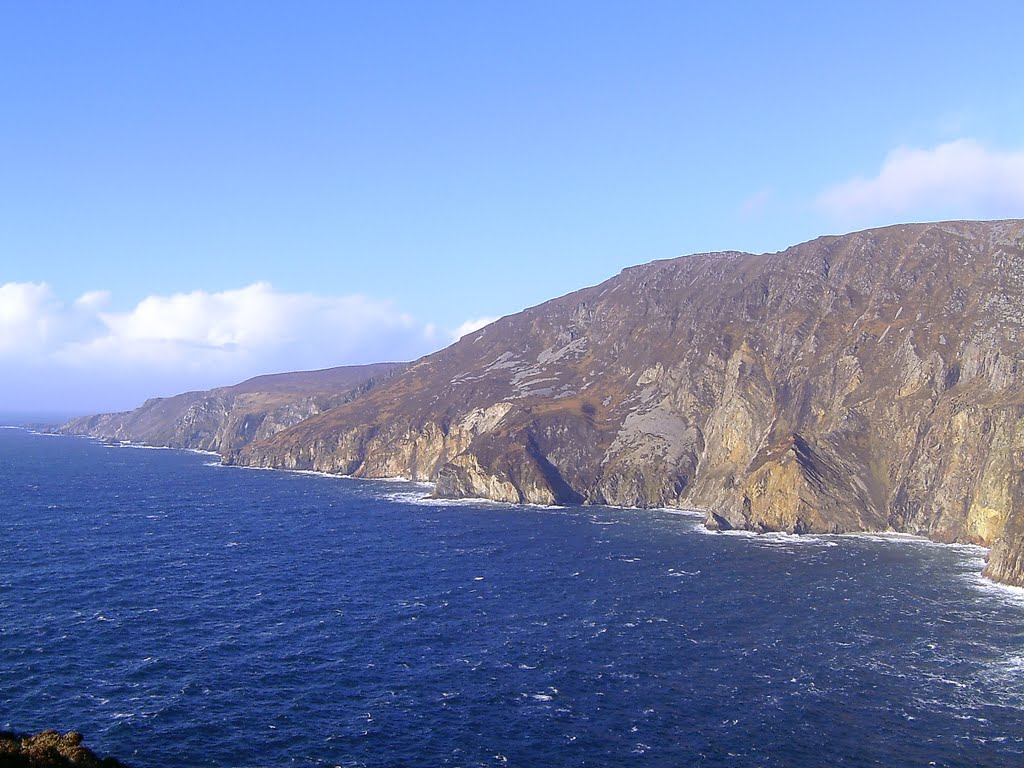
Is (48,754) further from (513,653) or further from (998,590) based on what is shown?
(998,590)

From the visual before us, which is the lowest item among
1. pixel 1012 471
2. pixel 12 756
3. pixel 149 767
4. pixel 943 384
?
pixel 149 767

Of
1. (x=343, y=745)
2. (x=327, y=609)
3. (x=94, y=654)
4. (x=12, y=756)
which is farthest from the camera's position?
(x=327, y=609)

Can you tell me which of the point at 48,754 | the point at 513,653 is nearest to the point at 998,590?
the point at 513,653

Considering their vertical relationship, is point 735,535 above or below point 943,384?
below

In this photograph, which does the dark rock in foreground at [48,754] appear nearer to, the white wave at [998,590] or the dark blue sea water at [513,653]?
the dark blue sea water at [513,653]

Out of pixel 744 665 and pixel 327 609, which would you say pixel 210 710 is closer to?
pixel 327 609

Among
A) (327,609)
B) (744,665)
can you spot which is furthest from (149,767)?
(744,665)
